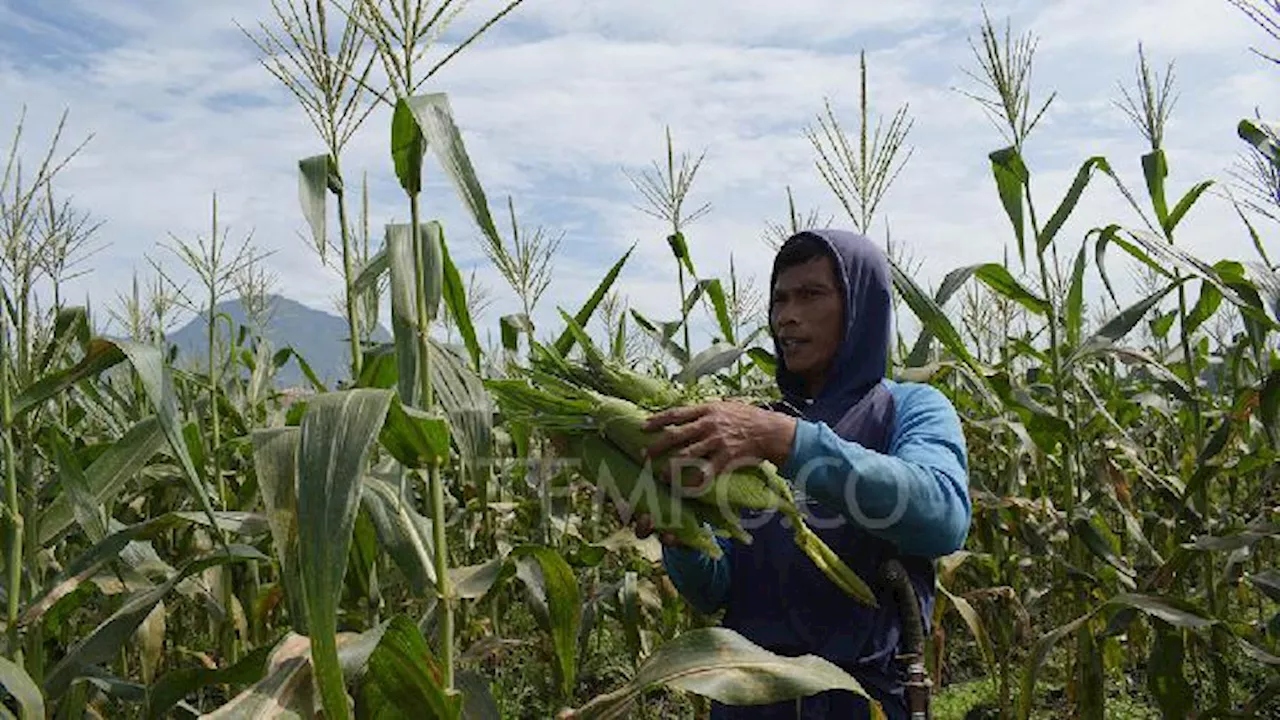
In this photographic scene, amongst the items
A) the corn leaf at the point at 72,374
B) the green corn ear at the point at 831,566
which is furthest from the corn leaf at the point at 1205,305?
the corn leaf at the point at 72,374

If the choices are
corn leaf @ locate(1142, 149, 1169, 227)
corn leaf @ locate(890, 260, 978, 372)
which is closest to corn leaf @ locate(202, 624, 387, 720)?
corn leaf @ locate(890, 260, 978, 372)

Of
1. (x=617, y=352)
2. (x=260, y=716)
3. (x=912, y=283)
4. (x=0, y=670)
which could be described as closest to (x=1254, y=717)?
(x=912, y=283)

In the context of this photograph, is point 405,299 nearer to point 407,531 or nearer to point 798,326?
point 407,531

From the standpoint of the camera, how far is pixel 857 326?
2.27 meters

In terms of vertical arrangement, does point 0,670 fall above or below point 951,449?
below

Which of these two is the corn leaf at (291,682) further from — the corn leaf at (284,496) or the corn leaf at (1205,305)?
the corn leaf at (1205,305)

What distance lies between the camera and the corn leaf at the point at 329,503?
141cm

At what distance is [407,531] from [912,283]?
148cm

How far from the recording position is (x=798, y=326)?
226 centimetres

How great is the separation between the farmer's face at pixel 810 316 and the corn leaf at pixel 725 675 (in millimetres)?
649

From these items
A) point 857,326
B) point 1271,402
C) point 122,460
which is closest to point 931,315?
point 857,326

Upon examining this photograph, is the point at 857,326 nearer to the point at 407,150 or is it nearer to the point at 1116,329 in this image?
the point at 407,150

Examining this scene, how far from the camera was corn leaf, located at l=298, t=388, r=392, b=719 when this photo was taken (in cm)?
141

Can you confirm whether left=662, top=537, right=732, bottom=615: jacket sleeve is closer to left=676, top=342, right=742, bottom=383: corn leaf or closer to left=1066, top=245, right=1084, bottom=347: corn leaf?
left=676, top=342, right=742, bottom=383: corn leaf
